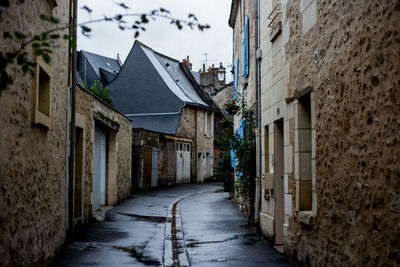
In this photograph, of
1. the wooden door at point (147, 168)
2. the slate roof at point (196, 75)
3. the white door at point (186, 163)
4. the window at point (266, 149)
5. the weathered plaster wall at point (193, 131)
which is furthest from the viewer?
the slate roof at point (196, 75)

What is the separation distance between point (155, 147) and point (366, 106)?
19442mm

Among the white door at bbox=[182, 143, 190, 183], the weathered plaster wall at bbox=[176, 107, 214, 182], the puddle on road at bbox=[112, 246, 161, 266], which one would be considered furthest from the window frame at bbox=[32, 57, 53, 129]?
the white door at bbox=[182, 143, 190, 183]

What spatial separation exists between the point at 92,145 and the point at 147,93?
18152mm

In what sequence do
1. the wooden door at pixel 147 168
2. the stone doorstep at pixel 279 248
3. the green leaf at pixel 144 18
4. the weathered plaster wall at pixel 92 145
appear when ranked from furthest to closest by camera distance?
the wooden door at pixel 147 168 < the weathered plaster wall at pixel 92 145 < the stone doorstep at pixel 279 248 < the green leaf at pixel 144 18

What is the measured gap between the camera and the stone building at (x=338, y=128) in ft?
12.8

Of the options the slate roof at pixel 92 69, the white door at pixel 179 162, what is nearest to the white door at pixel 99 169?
the white door at pixel 179 162

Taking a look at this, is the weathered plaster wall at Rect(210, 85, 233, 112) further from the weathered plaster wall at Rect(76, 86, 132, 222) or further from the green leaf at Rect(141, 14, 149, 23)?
the green leaf at Rect(141, 14, 149, 23)

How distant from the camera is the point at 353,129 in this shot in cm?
462

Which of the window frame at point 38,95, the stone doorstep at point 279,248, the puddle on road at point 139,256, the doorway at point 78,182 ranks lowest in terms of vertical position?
the puddle on road at point 139,256

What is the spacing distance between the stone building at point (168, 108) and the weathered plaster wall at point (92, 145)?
8.14 metres

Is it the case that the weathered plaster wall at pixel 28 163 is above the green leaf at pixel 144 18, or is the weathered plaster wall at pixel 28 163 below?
below

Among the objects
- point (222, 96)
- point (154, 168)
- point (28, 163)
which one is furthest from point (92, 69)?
point (28, 163)

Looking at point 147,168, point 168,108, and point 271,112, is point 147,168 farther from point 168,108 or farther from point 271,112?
point 271,112

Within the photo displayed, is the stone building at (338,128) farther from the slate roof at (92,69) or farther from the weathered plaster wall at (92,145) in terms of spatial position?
the slate roof at (92,69)
